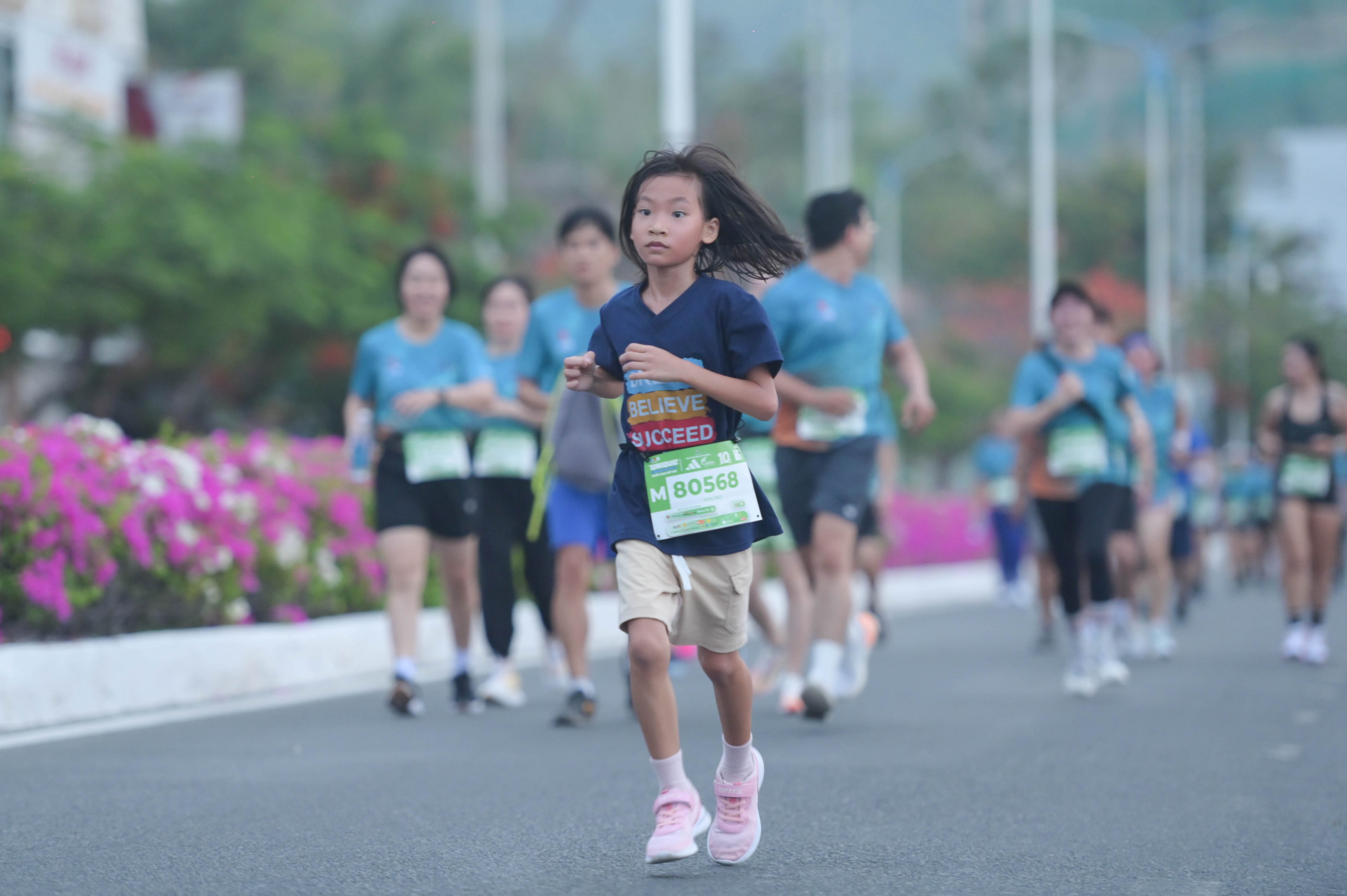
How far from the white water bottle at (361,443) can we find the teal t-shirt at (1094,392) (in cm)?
342

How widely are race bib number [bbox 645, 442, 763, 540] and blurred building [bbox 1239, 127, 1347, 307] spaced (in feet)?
241

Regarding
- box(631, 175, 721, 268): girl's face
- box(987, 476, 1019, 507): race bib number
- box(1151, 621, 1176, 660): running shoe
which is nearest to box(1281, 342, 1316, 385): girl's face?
box(1151, 621, 1176, 660): running shoe

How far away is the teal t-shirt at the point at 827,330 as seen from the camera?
351 inches

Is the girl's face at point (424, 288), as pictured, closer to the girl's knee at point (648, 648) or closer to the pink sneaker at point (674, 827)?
the girl's knee at point (648, 648)

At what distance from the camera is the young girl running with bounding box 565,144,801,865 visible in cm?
537

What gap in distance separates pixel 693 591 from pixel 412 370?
4087 millimetres

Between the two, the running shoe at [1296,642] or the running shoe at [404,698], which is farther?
the running shoe at [1296,642]

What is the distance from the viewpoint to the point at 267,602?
1131 cm

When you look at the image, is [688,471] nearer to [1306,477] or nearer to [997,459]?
[1306,477]

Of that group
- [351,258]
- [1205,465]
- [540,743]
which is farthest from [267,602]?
[351,258]

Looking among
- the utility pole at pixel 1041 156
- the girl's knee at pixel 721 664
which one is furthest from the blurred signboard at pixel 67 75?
the girl's knee at pixel 721 664

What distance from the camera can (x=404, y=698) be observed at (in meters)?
9.00

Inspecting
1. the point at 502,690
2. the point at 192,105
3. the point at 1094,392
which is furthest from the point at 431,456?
the point at 192,105

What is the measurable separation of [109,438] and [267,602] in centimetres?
154
